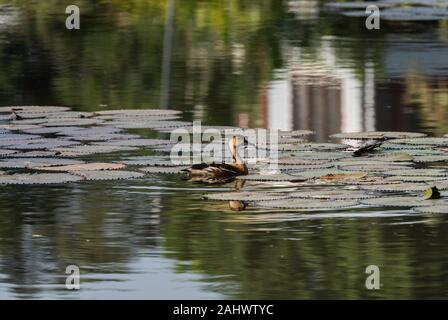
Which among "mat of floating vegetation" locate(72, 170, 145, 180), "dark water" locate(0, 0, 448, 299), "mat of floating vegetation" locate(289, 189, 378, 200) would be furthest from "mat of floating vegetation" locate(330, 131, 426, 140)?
"mat of floating vegetation" locate(289, 189, 378, 200)

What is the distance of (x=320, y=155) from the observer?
39.7ft

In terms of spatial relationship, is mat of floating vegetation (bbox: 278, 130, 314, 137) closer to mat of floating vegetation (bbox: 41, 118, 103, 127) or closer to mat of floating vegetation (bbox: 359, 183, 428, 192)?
mat of floating vegetation (bbox: 41, 118, 103, 127)

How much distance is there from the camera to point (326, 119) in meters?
14.6

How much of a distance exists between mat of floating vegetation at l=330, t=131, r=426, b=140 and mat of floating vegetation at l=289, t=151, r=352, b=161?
3.05 feet

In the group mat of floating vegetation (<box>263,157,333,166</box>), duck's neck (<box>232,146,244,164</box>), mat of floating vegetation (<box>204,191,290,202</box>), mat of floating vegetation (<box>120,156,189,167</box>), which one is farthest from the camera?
mat of floating vegetation (<box>120,156,189,167</box>)

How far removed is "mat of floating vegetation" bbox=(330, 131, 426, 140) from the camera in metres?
13.1

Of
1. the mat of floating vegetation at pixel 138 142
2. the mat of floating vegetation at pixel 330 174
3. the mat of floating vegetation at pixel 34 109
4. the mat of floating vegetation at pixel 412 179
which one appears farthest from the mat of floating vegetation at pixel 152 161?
the mat of floating vegetation at pixel 34 109

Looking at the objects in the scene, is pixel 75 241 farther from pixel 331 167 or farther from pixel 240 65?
pixel 240 65

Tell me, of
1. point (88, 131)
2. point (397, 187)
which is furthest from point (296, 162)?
point (88, 131)

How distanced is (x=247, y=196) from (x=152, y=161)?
168cm

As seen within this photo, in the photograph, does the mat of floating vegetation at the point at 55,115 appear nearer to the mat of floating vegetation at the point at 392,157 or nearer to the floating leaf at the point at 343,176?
the mat of floating vegetation at the point at 392,157

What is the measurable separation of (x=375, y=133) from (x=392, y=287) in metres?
5.36

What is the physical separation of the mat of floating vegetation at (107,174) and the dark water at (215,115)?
11cm
